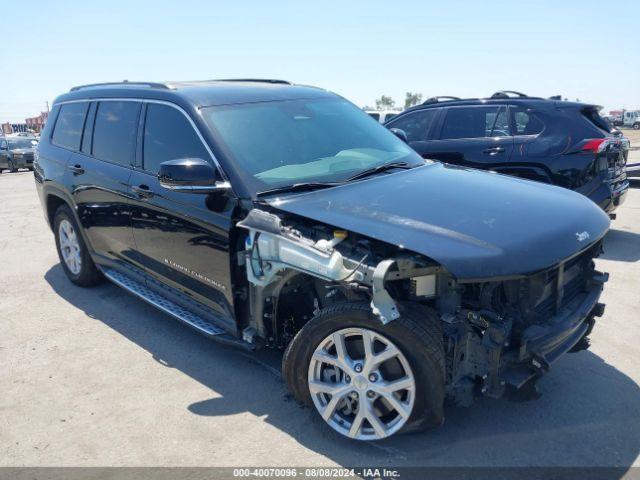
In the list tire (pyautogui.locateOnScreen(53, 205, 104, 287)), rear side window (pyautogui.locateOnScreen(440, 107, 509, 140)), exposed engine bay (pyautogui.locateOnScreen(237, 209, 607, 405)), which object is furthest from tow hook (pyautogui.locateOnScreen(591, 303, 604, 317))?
tire (pyautogui.locateOnScreen(53, 205, 104, 287))

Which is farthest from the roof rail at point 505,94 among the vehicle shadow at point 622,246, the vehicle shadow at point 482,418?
the vehicle shadow at point 482,418

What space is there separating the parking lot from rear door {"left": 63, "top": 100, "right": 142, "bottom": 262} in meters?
0.76

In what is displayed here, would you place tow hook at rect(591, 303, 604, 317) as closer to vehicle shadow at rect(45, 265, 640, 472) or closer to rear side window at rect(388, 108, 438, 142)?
vehicle shadow at rect(45, 265, 640, 472)

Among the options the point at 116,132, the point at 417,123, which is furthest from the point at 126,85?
the point at 417,123

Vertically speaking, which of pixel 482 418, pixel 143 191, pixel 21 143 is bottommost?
pixel 482 418

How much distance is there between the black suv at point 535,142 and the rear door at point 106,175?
446cm

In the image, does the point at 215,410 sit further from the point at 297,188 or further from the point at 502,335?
the point at 502,335

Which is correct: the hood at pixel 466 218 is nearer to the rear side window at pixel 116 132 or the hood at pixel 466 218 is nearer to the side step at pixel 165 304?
the side step at pixel 165 304

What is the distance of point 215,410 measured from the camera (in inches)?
132

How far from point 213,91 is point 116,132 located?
3.59 ft

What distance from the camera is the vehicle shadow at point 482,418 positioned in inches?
112

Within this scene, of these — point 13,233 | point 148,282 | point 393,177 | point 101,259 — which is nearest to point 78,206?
point 101,259

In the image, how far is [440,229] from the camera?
2.73 meters

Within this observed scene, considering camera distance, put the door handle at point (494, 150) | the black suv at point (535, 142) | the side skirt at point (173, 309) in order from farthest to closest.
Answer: the door handle at point (494, 150) < the black suv at point (535, 142) < the side skirt at point (173, 309)
